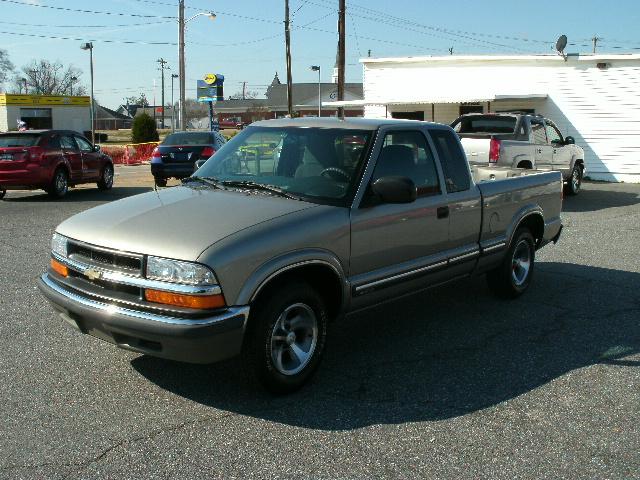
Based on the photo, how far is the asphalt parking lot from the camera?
3670 mm

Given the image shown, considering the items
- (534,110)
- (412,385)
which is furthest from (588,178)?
(412,385)

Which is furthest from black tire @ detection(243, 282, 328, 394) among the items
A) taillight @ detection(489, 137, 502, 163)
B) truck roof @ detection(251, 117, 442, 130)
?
taillight @ detection(489, 137, 502, 163)

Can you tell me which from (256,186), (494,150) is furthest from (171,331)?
(494,150)

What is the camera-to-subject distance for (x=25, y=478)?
3.45 meters

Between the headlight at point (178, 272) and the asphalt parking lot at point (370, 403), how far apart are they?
2.78 feet

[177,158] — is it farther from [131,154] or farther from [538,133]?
[131,154]

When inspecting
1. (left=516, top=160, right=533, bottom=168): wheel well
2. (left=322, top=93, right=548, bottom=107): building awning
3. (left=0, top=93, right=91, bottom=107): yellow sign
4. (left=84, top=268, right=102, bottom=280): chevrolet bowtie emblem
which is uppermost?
(left=0, top=93, right=91, bottom=107): yellow sign

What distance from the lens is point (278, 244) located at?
4262 millimetres

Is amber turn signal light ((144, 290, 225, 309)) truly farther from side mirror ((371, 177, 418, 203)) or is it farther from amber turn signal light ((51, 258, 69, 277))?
side mirror ((371, 177, 418, 203))

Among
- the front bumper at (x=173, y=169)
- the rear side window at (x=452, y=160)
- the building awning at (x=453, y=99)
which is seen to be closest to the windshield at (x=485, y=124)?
the front bumper at (x=173, y=169)

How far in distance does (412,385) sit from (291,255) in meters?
1.28

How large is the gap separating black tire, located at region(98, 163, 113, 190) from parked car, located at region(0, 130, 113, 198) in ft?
2.28

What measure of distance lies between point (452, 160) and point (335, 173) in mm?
1368

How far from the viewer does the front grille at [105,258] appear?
413 centimetres
